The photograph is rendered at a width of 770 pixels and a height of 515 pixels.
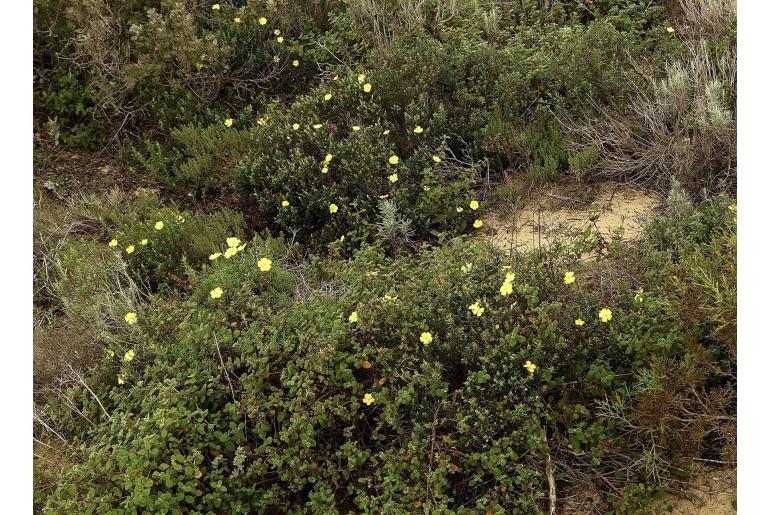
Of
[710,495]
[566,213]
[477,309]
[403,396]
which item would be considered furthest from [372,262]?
[710,495]

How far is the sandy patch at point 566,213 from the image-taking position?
4286 millimetres

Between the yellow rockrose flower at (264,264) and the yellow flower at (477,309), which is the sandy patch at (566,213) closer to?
the yellow flower at (477,309)

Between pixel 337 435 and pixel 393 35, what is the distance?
3410mm

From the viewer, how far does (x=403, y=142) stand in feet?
16.3

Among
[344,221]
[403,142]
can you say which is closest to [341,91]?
[403,142]

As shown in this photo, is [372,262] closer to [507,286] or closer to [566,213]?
[507,286]

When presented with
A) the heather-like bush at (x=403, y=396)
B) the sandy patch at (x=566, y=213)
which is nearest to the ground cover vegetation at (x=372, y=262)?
the heather-like bush at (x=403, y=396)

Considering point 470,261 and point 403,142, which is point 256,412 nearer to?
point 470,261

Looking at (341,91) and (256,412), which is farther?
(341,91)

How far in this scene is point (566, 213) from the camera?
4.50 metres

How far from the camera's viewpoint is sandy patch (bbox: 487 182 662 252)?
4.29 meters

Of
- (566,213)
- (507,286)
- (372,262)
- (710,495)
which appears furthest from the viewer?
(566,213)

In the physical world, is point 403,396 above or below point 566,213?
above

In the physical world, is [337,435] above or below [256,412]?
below
